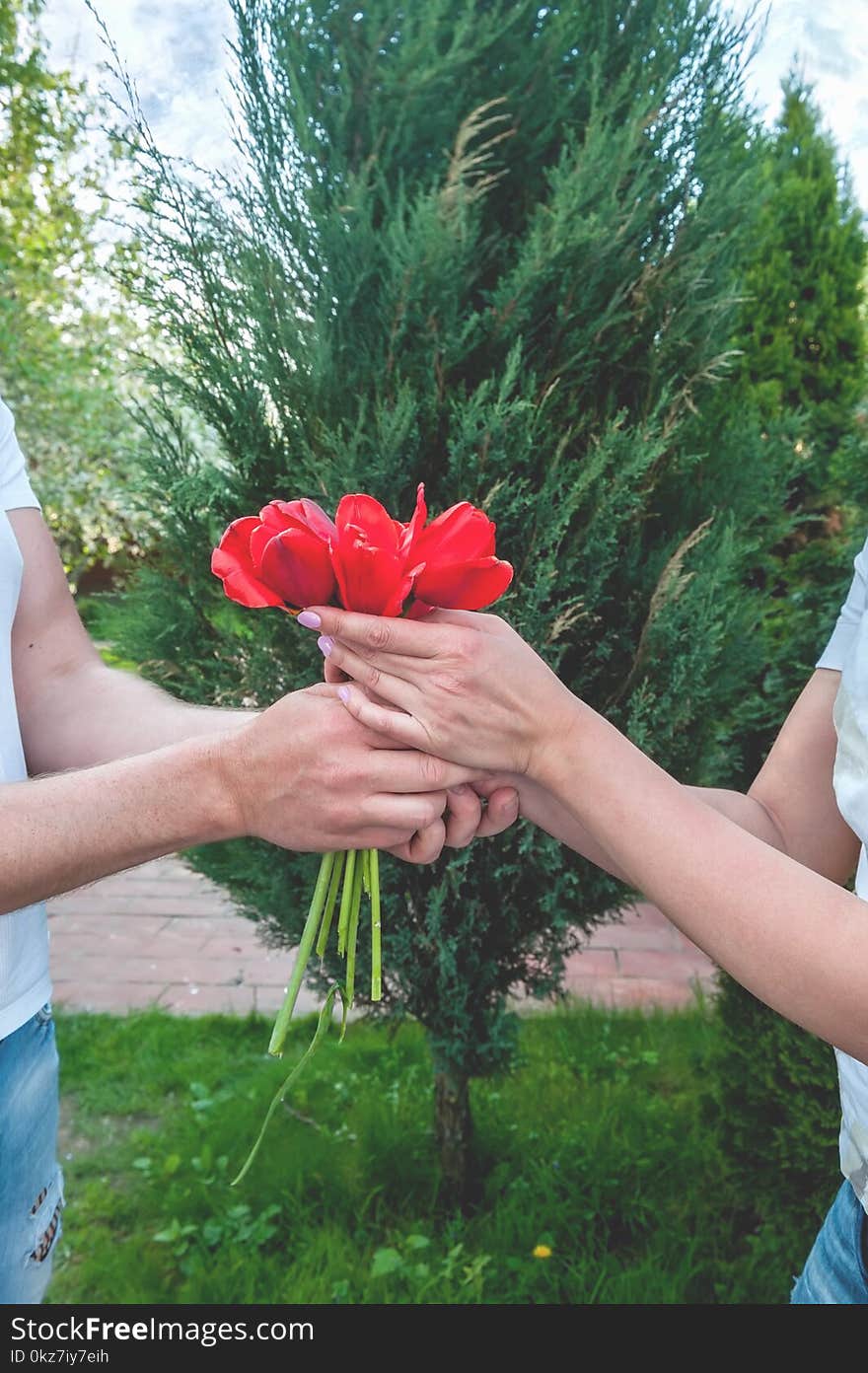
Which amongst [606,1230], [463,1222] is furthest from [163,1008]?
[606,1230]

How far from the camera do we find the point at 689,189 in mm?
2215

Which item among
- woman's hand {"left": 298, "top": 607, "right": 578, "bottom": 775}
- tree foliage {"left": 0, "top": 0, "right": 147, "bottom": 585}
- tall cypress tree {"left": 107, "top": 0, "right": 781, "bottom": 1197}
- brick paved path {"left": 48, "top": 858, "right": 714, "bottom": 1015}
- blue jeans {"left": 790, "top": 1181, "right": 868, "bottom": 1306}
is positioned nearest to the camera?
blue jeans {"left": 790, "top": 1181, "right": 868, "bottom": 1306}

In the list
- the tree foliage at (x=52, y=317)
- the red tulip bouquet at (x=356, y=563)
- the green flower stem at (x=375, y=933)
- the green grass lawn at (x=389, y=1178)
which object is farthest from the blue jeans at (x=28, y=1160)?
the tree foliage at (x=52, y=317)

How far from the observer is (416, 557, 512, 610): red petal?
4.35 ft

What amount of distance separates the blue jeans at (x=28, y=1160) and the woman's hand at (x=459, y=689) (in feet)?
Result: 2.28

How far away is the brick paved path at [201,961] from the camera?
3.95 metres

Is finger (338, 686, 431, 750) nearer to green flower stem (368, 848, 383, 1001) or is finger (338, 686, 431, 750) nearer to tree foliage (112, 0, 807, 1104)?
green flower stem (368, 848, 383, 1001)

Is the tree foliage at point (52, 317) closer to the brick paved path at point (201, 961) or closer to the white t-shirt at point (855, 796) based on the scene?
the brick paved path at point (201, 961)

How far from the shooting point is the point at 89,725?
168 centimetres

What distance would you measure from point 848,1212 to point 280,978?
321cm

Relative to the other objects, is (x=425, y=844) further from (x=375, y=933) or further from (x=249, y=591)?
(x=249, y=591)

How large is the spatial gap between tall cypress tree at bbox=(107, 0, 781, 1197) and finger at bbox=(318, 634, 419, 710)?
69cm

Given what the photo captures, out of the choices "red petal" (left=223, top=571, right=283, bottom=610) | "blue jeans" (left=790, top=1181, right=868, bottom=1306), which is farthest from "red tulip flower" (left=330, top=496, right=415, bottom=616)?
"blue jeans" (left=790, top=1181, right=868, bottom=1306)
